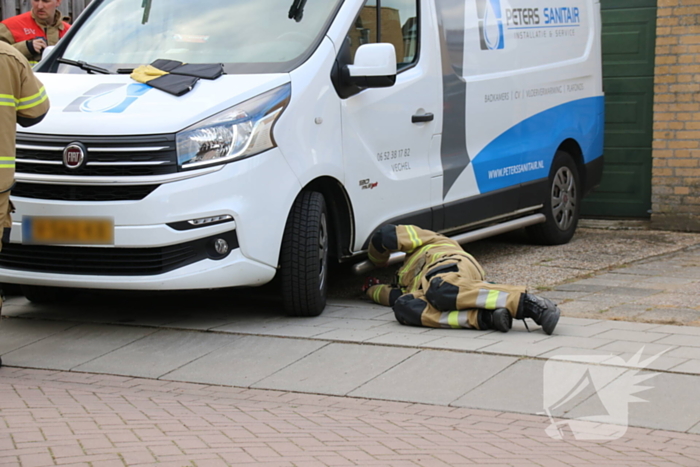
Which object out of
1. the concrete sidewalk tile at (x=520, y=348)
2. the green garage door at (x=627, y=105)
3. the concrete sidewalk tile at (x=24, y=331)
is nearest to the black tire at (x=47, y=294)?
the concrete sidewalk tile at (x=24, y=331)

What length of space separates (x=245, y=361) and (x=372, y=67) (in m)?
1.99

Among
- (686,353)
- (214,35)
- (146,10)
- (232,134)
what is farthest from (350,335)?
(146,10)

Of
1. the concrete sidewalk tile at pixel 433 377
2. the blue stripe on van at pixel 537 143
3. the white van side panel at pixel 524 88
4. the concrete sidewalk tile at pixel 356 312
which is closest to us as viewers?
the concrete sidewalk tile at pixel 433 377

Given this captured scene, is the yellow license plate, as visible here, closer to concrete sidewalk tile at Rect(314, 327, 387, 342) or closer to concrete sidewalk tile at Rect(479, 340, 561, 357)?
concrete sidewalk tile at Rect(314, 327, 387, 342)

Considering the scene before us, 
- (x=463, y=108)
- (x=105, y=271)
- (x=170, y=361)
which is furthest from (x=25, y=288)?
(x=463, y=108)

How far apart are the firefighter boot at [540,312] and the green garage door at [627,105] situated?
527 centimetres

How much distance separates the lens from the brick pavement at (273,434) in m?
3.80

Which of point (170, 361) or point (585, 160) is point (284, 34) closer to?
point (170, 361)

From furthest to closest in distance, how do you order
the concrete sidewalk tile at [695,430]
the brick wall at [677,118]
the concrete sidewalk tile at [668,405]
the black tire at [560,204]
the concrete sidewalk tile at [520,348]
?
1. the brick wall at [677,118]
2. the black tire at [560,204]
3. the concrete sidewalk tile at [520,348]
4. the concrete sidewalk tile at [668,405]
5. the concrete sidewalk tile at [695,430]

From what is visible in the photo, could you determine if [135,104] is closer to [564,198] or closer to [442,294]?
[442,294]

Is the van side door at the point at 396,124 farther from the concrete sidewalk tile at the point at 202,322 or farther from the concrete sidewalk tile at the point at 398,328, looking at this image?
the concrete sidewalk tile at the point at 202,322

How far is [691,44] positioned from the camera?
9.76 meters

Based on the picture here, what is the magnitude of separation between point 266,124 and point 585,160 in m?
4.40

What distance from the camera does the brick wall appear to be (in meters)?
9.77
